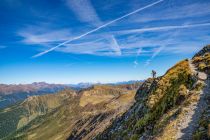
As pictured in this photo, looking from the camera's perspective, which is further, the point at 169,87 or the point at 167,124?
the point at 169,87

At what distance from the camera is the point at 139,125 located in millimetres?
54500

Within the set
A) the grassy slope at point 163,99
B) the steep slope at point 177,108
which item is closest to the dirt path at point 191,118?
the steep slope at point 177,108

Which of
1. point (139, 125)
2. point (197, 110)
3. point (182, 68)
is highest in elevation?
point (182, 68)

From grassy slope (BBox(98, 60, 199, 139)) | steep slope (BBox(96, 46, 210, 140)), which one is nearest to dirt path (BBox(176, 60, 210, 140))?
steep slope (BBox(96, 46, 210, 140))

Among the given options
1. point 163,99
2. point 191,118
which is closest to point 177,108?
point 191,118

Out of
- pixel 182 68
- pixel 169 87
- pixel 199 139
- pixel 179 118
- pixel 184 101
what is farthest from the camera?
pixel 182 68

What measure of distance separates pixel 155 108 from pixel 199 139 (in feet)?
87.4

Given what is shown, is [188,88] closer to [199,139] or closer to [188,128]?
[188,128]

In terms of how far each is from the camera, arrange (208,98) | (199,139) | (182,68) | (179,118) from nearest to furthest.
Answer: (199,139) < (179,118) < (208,98) < (182,68)

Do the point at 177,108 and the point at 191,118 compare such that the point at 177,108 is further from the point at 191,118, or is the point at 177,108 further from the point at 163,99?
the point at 163,99

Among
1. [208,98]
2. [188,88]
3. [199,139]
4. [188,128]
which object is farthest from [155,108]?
[199,139]

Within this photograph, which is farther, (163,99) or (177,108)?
(163,99)

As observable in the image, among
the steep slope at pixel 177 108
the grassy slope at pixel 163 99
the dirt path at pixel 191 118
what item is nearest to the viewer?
the dirt path at pixel 191 118

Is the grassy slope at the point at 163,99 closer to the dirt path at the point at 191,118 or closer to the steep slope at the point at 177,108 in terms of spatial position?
the steep slope at the point at 177,108
